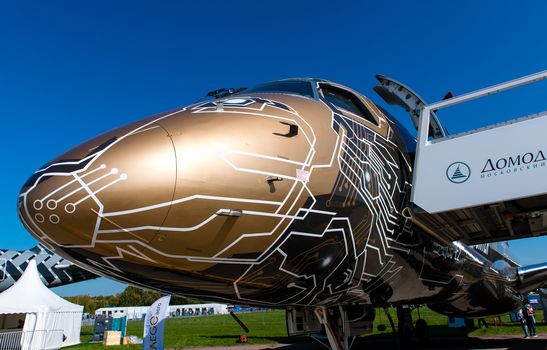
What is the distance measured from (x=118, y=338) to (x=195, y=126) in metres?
22.6

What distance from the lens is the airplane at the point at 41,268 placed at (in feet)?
103

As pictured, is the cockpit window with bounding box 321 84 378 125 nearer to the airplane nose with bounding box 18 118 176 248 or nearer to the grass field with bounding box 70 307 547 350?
the airplane nose with bounding box 18 118 176 248

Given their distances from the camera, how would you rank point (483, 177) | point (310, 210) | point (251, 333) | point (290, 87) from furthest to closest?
point (251, 333)
point (290, 87)
point (483, 177)
point (310, 210)

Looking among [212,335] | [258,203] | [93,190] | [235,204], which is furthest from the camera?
[212,335]

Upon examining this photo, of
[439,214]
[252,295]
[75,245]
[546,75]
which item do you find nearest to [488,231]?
[439,214]

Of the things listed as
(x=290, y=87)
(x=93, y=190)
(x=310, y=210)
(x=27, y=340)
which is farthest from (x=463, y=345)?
(x=27, y=340)

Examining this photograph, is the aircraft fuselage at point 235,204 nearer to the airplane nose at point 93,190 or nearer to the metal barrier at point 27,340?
the airplane nose at point 93,190

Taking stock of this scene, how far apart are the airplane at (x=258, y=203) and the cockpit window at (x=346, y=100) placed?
22 millimetres

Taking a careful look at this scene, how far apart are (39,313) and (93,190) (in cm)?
2012

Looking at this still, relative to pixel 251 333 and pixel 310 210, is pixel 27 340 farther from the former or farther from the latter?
pixel 310 210

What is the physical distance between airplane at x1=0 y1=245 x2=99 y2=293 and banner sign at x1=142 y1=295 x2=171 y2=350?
23.9m

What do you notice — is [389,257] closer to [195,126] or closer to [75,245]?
[195,126]

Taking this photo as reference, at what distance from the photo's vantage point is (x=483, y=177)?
4457mm

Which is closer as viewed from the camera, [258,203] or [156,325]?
[258,203]
